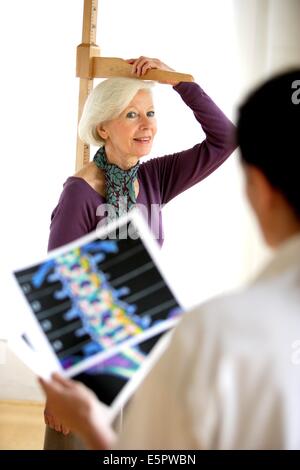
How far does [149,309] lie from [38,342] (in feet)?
0.58

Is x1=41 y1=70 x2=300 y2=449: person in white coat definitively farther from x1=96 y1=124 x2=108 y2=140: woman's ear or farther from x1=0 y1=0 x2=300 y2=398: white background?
x1=0 y1=0 x2=300 y2=398: white background

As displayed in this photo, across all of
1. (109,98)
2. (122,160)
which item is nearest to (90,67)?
(109,98)

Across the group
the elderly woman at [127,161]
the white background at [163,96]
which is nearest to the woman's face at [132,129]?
the elderly woman at [127,161]

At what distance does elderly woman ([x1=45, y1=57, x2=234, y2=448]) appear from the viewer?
186cm

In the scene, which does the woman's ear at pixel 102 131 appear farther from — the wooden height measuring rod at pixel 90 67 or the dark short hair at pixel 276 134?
the dark short hair at pixel 276 134

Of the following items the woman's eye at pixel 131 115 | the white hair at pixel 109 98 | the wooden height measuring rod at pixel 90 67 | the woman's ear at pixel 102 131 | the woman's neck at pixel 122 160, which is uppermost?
the wooden height measuring rod at pixel 90 67

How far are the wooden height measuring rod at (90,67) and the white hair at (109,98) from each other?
0.05m

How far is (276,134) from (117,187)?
46.1 inches

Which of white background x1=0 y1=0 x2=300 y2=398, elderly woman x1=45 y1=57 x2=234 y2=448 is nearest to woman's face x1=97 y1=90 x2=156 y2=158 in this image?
elderly woman x1=45 y1=57 x2=234 y2=448

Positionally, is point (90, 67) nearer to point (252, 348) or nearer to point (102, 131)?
point (102, 131)

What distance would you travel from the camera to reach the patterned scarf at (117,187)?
1.92 m

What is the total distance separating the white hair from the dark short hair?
1.20m

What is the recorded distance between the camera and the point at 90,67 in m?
2.14
